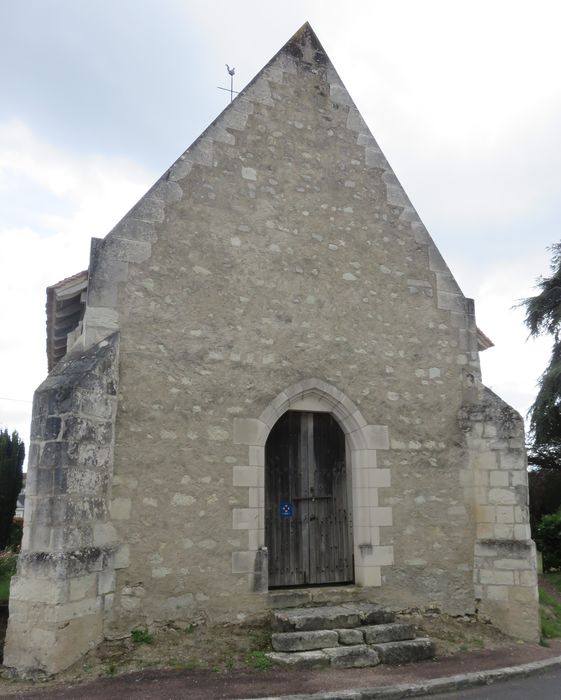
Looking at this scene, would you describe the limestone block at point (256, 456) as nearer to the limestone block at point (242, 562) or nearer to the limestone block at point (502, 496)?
the limestone block at point (242, 562)

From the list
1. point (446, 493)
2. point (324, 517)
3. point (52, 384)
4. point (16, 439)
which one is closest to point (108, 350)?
point (52, 384)

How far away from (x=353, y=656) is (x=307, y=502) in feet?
6.78

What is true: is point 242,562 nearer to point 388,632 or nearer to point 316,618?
point 316,618

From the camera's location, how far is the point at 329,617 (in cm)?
656

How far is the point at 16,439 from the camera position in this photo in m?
12.9

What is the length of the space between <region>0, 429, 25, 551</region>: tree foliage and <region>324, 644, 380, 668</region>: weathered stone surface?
855 cm

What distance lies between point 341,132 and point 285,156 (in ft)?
3.45

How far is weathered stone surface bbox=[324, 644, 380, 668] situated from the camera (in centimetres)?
602

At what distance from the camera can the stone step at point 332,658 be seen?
595 centimetres

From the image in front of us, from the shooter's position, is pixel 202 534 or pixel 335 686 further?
pixel 202 534

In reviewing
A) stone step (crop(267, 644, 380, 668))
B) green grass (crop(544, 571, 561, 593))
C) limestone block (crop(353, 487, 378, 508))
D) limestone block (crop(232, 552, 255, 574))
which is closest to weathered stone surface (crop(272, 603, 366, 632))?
stone step (crop(267, 644, 380, 668))

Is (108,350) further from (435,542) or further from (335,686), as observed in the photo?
(435,542)

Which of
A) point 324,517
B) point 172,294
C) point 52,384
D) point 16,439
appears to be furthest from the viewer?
point 16,439

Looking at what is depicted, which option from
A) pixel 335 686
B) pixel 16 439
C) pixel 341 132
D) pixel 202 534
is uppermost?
pixel 341 132
